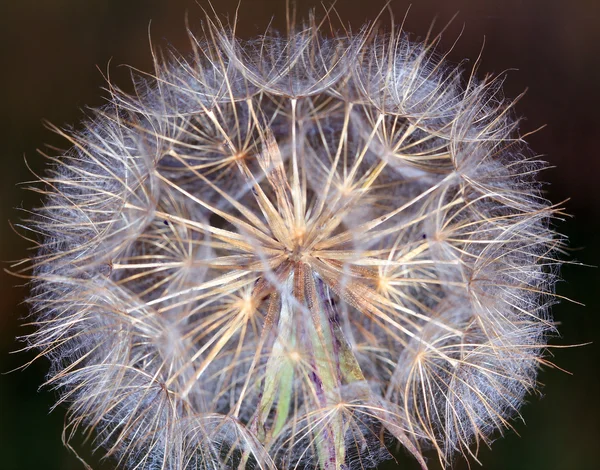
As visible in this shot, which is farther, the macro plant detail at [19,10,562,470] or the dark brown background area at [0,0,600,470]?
the dark brown background area at [0,0,600,470]

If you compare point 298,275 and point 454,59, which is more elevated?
point 454,59

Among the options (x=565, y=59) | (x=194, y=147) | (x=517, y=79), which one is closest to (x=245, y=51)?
(x=194, y=147)

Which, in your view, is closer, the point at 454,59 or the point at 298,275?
the point at 298,275

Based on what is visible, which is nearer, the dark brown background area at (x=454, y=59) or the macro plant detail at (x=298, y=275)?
the macro plant detail at (x=298, y=275)
